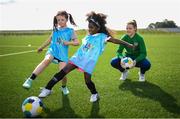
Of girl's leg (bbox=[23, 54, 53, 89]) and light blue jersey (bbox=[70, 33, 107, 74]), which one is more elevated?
light blue jersey (bbox=[70, 33, 107, 74])

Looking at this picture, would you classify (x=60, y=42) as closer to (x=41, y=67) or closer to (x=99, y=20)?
(x=41, y=67)

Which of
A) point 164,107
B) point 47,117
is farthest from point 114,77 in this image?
point 47,117

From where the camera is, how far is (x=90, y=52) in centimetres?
554

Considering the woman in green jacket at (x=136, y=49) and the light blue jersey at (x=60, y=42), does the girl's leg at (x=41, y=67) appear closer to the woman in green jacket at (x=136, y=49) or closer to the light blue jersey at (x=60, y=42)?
the light blue jersey at (x=60, y=42)

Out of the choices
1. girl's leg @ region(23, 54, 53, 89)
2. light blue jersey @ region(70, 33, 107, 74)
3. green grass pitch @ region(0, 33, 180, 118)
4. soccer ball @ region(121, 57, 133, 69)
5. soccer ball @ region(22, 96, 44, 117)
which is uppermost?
light blue jersey @ region(70, 33, 107, 74)

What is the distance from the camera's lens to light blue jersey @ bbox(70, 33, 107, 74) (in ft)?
18.1

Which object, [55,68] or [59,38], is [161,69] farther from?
[59,38]

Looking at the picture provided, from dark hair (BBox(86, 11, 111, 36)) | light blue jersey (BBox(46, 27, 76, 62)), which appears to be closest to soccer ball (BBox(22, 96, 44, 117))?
light blue jersey (BBox(46, 27, 76, 62))

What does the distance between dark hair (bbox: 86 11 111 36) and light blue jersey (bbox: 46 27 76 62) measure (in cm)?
72

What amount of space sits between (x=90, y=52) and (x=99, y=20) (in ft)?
2.20

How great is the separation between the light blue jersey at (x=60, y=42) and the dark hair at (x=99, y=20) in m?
0.72

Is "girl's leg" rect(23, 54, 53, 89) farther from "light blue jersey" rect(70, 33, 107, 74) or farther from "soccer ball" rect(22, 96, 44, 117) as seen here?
"soccer ball" rect(22, 96, 44, 117)

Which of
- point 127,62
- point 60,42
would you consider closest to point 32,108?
point 60,42

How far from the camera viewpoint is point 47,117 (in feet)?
15.5
